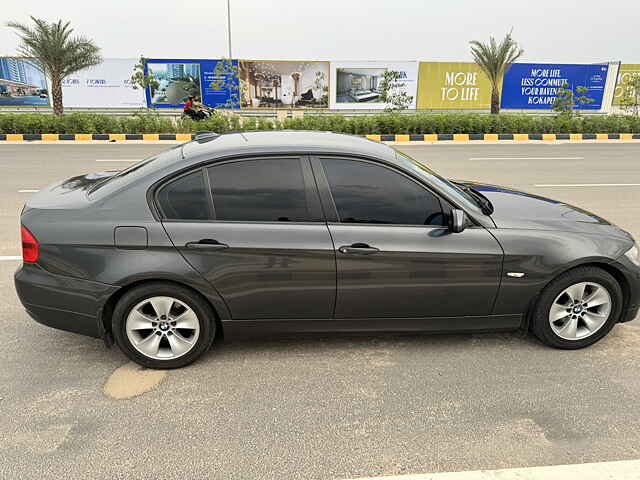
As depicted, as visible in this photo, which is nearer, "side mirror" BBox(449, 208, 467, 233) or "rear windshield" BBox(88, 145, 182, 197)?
"side mirror" BBox(449, 208, 467, 233)

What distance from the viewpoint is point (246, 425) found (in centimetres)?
273

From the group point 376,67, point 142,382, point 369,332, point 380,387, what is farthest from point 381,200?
point 376,67

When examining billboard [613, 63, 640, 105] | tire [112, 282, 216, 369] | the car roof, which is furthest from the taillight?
billboard [613, 63, 640, 105]

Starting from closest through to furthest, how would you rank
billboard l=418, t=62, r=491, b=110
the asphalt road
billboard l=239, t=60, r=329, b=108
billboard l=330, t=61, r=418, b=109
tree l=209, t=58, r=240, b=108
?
the asphalt road → tree l=209, t=58, r=240, b=108 → billboard l=239, t=60, r=329, b=108 → billboard l=330, t=61, r=418, b=109 → billboard l=418, t=62, r=491, b=110

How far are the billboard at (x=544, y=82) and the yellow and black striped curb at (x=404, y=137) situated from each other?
14.1m

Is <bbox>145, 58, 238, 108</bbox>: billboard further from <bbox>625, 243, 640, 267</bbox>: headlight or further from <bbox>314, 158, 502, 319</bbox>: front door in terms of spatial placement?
<bbox>625, 243, 640, 267</bbox>: headlight

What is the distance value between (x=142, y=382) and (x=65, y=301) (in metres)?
0.69

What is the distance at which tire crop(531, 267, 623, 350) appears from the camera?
131 inches

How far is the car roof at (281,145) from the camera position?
324 cm

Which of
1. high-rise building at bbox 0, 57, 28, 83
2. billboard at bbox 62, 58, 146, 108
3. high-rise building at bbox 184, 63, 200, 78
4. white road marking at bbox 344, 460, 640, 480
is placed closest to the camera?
white road marking at bbox 344, 460, 640, 480

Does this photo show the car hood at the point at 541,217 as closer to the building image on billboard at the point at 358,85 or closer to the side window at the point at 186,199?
the side window at the point at 186,199

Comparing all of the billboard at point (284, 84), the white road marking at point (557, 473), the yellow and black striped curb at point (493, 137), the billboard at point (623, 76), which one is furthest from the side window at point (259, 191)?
the billboard at point (623, 76)

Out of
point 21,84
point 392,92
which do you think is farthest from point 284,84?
point 21,84

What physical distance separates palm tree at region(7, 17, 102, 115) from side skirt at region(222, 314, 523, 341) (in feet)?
69.0
